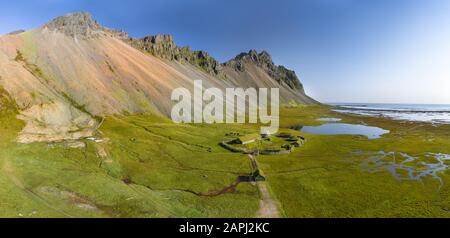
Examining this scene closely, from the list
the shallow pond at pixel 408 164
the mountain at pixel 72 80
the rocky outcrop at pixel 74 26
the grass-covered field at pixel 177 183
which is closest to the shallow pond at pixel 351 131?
the shallow pond at pixel 408 164

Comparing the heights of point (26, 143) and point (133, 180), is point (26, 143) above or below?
above

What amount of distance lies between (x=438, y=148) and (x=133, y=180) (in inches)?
4196

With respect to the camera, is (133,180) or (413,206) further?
(133,180)

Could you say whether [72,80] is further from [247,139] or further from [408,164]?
[408,164]

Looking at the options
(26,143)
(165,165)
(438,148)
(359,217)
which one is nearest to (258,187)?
(359,217)

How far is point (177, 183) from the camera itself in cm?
5331

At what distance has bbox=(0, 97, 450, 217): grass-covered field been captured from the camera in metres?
41.1

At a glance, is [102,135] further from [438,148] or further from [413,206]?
[438,148]

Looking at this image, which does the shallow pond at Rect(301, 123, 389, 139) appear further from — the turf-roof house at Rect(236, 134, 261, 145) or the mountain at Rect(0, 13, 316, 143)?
the mountain at Rect(0, 13, 316, 143)

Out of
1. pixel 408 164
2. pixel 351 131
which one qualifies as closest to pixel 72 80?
pixel 408 164

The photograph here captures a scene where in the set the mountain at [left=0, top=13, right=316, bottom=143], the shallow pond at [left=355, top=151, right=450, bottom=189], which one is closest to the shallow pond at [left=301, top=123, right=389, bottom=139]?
the shallow pond at [left=355, top=151, right=450, bottom=189]

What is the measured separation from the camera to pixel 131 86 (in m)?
139
